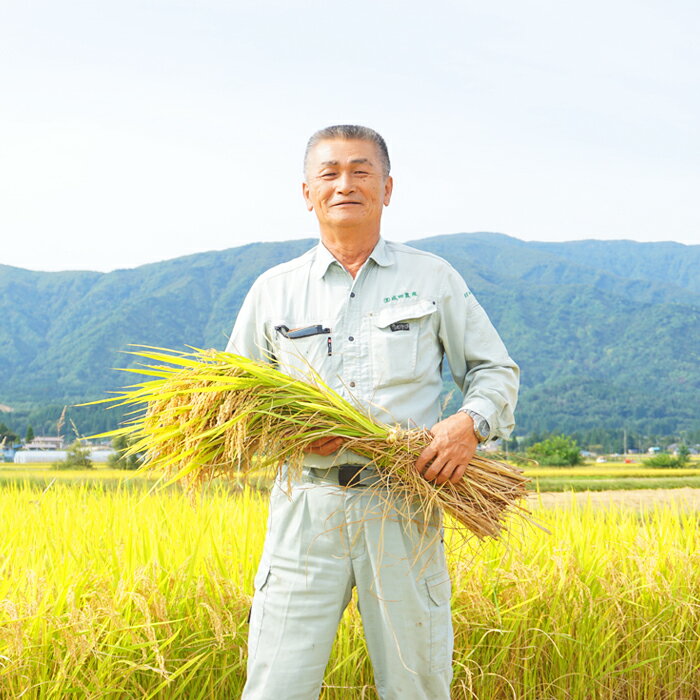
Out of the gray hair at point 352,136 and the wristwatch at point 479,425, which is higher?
the gray hair at point 352,136

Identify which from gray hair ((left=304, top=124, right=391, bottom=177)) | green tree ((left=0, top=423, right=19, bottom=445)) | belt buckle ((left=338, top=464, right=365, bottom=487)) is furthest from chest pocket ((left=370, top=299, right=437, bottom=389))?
green tree ((left=0, top=423, right=19, bottom=445))

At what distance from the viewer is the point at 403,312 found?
252cm

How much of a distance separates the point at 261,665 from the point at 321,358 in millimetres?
1009

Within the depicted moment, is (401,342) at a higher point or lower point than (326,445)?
higher

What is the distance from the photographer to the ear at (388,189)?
263 cm

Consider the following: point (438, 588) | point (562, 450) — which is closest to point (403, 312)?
point (438, 588)

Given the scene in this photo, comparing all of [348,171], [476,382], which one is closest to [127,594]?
[476,382]

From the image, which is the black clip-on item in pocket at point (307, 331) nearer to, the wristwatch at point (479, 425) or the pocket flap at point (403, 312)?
the pocket flap at point (403, 312)

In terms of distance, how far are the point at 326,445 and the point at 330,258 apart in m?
0.65

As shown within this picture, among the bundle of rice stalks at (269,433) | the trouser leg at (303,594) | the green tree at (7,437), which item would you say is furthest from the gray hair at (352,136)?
the green tree at (7,437)

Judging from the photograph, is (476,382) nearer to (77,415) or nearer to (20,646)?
(20,646)

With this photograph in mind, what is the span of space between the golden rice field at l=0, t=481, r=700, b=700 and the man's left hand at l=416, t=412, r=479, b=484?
43 centimetres

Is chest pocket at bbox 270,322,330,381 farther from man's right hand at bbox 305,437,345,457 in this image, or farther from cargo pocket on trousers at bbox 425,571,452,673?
cargo pocket on trousers at bbox 425,571,452,673

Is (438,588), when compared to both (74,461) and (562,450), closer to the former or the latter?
(74,461)
